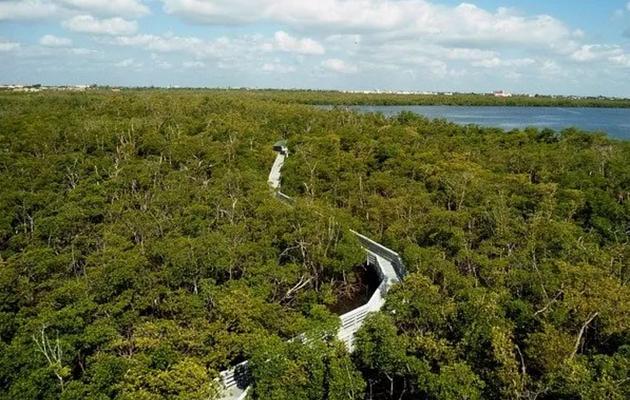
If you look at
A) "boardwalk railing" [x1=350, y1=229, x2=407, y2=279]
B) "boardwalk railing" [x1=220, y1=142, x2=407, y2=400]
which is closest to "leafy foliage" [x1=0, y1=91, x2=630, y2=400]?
"boardwalk railing" [x1=220, y1=142, x2=407, y2=400]

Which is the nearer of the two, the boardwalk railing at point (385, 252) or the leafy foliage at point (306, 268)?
the leafy foliage at point (306, 268)

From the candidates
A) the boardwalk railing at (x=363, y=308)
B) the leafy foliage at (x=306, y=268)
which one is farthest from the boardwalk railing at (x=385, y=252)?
the leafy foliage at (x=306, y=268)

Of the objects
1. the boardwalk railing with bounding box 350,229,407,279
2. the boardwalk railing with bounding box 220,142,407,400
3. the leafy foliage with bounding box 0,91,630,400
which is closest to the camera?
the leafy foliage with bounding box 0,91,630,400

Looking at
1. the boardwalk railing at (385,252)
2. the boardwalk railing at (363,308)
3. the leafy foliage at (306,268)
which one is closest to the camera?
the leafy foliage at (306,268)

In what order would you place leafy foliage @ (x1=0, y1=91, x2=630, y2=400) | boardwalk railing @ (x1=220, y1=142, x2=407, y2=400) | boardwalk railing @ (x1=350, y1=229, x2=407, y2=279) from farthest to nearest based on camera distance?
boardwalk railing @ (x1=350, y1=229, x2=407, y2=279)
boardwalk railing @ (x1=220, y1=142, x2=407, y2=400)
leafy foliage @ (x1=0, y1=91, x2=630, y2=400)

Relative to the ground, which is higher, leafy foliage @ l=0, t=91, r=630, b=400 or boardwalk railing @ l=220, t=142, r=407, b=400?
leafy foliage @ l=0, t=91, r=630, b=400

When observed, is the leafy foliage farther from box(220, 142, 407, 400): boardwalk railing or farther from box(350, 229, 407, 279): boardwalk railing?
box(350, 229, 407, 279): boardwalk railing

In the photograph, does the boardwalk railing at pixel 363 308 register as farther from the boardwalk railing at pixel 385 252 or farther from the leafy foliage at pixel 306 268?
the leafy foliage at pixel 306 268

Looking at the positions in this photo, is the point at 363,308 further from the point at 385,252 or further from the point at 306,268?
the point at 385,252

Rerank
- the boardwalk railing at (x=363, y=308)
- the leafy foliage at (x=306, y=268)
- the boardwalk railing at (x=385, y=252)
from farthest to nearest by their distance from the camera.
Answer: the boardwalk railing at (x=385, y=252)
the boardwalk railing at (x=363, y=308)
the leafy foliage at (x=306, y=268)

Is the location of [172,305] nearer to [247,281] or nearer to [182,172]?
[247,281]

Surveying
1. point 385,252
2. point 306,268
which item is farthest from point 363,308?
point 385,252
